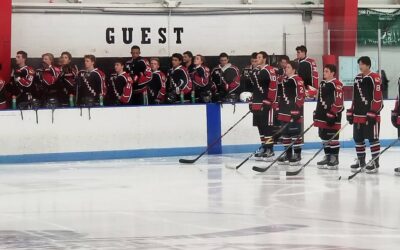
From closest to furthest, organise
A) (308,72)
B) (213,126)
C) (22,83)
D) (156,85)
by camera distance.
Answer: (308,72), (22,83), (213,126), (156,85)

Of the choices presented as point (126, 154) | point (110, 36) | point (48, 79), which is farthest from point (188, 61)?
point (48, 79)

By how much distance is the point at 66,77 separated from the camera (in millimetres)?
14758

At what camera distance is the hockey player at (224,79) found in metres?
15.3

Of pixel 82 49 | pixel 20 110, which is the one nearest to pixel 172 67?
pixel 82 49

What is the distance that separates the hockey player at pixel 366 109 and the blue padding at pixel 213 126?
351cm

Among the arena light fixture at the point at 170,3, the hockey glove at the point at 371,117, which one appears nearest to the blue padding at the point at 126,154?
the arena light fixture at the point at 170,3

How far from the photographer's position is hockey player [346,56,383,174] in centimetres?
1123

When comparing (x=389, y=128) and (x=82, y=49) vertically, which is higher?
(x=82, y=49)

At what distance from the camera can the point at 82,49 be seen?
16.0 m

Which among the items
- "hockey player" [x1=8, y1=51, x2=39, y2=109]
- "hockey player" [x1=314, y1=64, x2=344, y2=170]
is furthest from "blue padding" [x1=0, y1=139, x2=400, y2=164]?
"hockey player" [x1=314, y1=64, x2=344, y2=170]

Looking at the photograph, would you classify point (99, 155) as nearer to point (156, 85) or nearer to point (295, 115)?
point (156, 85)

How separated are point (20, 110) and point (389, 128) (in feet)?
19.5

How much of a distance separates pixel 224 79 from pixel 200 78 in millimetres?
498

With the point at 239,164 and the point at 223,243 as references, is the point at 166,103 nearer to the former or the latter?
the point at 239,164
